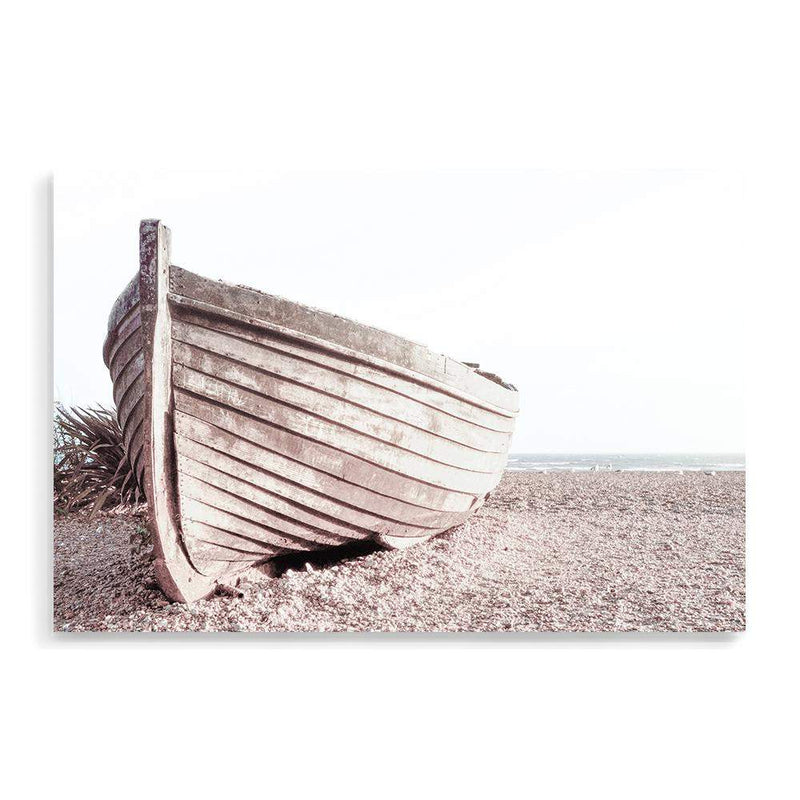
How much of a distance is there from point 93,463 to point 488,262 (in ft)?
7.30

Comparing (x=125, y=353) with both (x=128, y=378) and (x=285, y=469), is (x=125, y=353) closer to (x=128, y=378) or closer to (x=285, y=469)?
(x=128, y=378)

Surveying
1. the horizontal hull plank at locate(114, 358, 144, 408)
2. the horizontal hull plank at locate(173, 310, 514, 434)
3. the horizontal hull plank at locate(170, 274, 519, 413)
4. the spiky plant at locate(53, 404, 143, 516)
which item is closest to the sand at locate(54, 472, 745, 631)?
the spiky plant at locate(53, 404, 143, 516)

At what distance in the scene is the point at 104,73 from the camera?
240cm

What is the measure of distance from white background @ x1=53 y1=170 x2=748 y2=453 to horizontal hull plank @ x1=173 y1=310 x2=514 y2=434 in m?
0.18

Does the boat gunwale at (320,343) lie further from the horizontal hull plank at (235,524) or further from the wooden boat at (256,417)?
the horizontal hull plank at (235,524)

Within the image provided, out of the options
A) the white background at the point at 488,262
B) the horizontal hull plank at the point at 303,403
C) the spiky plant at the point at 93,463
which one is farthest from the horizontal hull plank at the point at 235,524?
the spiky plant at the point at 93,463

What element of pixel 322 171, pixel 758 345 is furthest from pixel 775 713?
pixel 322 171

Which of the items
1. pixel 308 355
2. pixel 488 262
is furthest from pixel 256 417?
pixel 488 262

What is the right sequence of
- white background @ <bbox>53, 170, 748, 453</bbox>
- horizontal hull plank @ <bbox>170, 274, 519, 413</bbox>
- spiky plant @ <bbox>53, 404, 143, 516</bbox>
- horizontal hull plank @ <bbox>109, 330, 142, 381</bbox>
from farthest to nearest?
1. spiky plant @ <bbox>53, 404, 143, 516</bbox>
2. white background @ <bbox>53, 170, 748, 453</bbox>
3. horizontal hull plank @ <bbox>109, 330, 142, 381</bbox>
4. horizontal hull plank @ <bbox>170, 274, 519, 413</bbox>

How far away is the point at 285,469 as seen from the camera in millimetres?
2332

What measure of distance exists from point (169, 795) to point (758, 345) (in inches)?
102

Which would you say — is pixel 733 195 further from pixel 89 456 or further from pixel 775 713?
pixel 89 456

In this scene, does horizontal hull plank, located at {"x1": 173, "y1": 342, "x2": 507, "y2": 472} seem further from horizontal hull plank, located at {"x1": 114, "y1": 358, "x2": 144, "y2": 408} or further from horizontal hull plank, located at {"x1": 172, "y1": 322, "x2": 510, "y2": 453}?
horizontal hull plank, located at {"x1": 114, "y1": 358, "x2": 144, "y2": 408}

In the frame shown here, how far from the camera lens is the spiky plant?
321 cm
